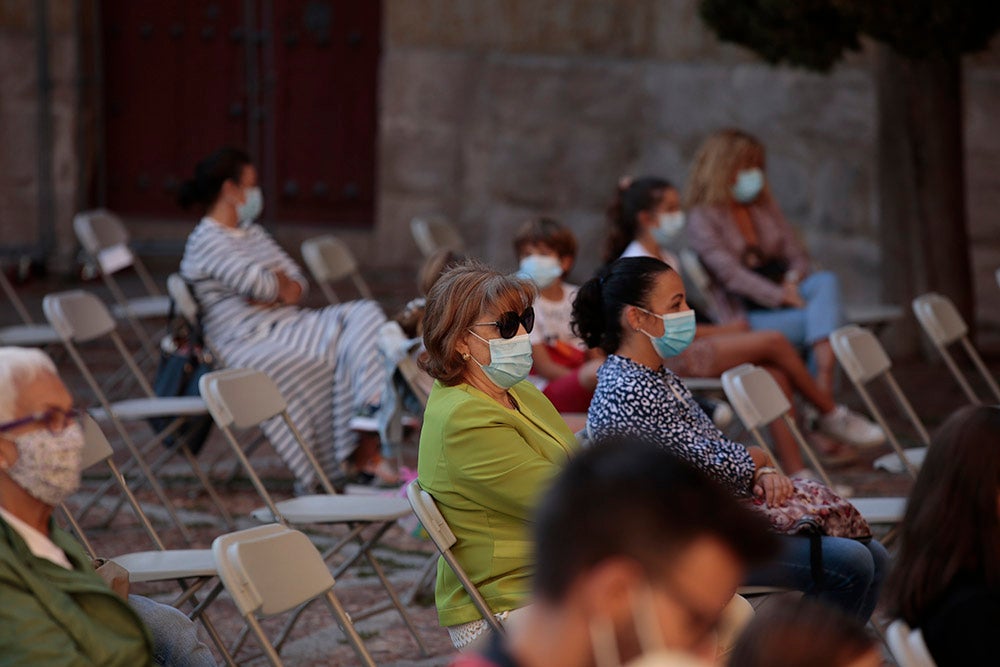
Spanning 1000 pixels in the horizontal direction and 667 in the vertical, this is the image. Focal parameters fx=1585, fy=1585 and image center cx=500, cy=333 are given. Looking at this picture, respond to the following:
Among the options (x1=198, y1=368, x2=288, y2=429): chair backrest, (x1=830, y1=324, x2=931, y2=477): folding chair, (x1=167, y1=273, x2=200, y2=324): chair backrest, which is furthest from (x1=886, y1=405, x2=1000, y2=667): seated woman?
(x1=167, y1=273, x2=200, y2=324): chair backrest

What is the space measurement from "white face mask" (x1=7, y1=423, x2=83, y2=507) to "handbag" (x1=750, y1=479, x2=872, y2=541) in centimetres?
184

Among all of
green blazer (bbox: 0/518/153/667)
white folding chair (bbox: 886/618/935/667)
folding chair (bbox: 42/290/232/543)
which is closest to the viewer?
white folding chair (bbox: 886/618/935/667)

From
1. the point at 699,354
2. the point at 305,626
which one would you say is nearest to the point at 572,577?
the point at 305,626

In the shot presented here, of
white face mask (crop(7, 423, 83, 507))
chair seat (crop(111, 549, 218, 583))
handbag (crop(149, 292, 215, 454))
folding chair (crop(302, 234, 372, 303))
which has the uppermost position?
white face mask (crop(7, 423, 83, 507))

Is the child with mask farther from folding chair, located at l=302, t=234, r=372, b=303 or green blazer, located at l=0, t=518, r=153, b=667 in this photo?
green blazer, located at l=0, t=518, r=153, b=667

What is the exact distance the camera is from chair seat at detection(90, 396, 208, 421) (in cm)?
586

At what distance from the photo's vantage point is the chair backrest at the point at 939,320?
605 centimetres

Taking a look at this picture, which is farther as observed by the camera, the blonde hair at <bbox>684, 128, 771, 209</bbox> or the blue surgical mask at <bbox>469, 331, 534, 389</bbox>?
the blonde hair at <bbox>684, 128, 771, 209</bbox>

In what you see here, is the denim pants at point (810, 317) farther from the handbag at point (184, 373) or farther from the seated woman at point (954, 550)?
the seated woman at point (954, 550)

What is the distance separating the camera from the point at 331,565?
5.48 m

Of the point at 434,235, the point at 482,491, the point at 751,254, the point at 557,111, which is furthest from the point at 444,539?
the point at 557,111

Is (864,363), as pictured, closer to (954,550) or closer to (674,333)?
(674,333)

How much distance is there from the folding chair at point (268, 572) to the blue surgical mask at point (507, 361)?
0.72 meters

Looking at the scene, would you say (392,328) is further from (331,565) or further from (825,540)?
(825,540)
